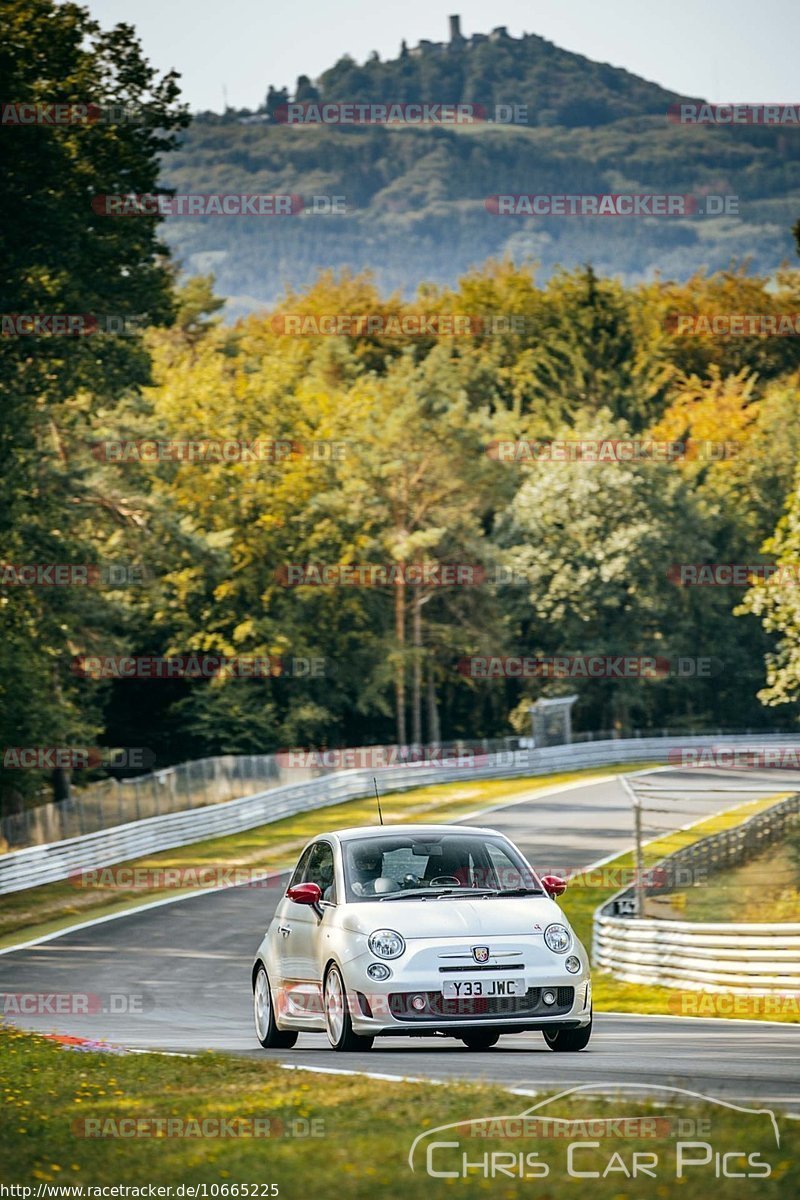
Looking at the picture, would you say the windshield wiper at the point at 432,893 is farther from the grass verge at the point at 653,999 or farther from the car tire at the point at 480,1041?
the grass verge at the point at 653,999

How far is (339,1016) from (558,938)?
1.60m

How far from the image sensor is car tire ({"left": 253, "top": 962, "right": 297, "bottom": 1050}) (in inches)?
544

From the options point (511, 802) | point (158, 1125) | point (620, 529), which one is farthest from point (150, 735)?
point (158, 1125)

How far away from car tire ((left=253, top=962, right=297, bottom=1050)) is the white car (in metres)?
0.34

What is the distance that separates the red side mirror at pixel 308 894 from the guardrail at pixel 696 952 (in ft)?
34.1

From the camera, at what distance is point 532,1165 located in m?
7.75

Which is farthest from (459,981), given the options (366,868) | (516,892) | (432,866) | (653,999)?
(653,999)

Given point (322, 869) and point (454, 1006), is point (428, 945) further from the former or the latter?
point (322, 869)

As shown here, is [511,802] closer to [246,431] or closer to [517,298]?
[246,431]

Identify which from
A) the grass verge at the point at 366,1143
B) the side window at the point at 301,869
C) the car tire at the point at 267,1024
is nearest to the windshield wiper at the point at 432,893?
the side window at the point at 301,869

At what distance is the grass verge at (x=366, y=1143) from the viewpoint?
7445mm

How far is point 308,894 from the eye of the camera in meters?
12.9

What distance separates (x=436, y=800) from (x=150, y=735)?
14.4 m

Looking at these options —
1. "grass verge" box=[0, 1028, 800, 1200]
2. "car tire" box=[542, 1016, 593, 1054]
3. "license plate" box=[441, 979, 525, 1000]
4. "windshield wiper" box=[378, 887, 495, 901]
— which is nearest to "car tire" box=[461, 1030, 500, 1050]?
"car tire" box=[542, 1016, 593, 1054]
